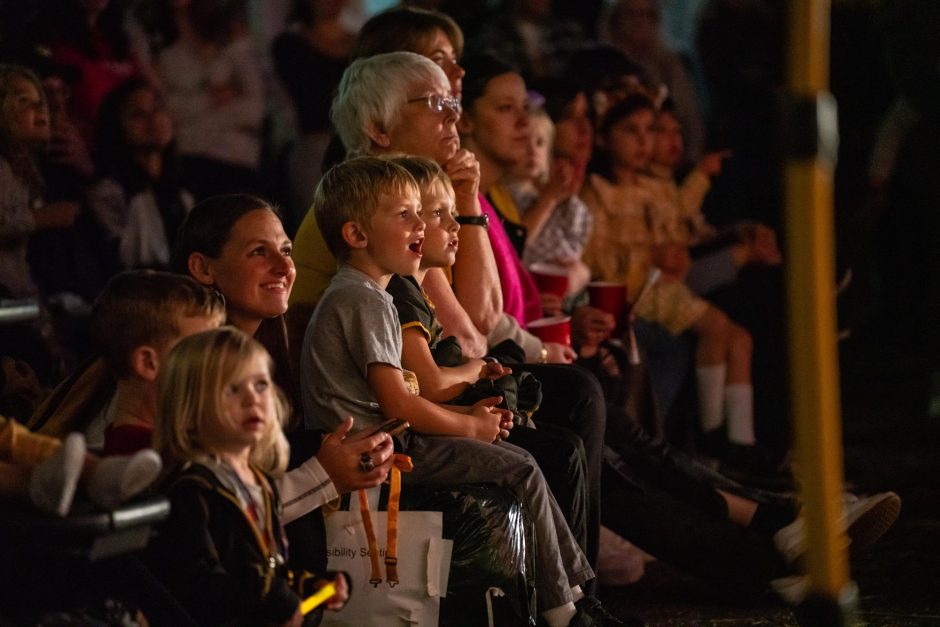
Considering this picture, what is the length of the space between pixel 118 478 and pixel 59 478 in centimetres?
9

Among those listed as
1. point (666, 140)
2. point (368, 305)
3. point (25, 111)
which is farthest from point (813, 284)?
point (666, 140)

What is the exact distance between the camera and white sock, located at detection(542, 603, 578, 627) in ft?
12.3

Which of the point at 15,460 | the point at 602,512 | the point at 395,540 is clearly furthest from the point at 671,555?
the point at 15,460

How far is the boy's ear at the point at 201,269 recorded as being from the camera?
3510 millimetres

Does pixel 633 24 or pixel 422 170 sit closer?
pixel 422 170

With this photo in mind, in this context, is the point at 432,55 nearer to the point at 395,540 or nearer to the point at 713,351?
the point at 395,540

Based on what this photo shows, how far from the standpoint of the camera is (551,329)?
475cm

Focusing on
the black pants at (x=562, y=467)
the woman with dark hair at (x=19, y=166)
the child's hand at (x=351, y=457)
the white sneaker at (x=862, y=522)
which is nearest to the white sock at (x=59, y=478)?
the child's hand at (x=351, y=457)

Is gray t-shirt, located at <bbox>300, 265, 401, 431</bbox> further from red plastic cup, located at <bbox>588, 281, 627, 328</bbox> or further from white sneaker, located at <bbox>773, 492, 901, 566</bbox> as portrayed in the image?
red plastic cup, located at <bbox>588, 281, 627, 328</bbox>

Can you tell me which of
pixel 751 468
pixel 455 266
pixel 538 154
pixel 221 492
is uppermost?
pixel 538 154

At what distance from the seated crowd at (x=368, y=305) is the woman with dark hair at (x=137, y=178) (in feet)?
0.04

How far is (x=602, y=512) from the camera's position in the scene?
4.56m

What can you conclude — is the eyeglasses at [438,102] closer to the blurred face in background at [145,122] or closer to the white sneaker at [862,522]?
the white sneaker at [862,522]

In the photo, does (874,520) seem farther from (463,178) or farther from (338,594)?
(338,594)
